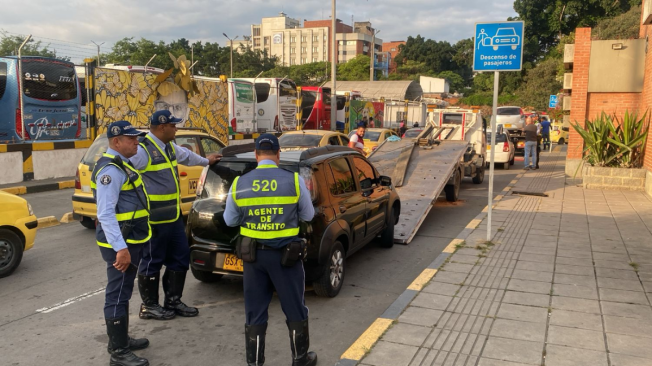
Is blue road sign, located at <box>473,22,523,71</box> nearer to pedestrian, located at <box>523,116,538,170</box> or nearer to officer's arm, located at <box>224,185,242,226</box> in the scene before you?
officer's arm, located at <box>224,185,242,226</box>

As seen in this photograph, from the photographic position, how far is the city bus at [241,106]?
1989 cm

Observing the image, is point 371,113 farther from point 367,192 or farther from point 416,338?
point 416,338

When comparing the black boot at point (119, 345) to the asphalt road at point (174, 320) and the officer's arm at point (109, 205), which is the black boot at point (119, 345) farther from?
the officer's arm at point (109, 205)

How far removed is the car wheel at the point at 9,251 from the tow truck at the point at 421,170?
17.0ft

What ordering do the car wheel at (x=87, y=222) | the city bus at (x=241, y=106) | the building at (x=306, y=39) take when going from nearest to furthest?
the car wheel at (x=87, y=222)
the city bus at (x=241, y=106)
the building at (x=306, y=39)

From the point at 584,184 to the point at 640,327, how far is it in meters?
10.2

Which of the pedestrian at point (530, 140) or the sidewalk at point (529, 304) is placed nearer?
the sidewalk at point (529, 304)

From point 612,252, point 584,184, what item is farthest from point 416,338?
point 584,184

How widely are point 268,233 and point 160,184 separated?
156 centimetres

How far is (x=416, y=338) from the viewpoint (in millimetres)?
4422

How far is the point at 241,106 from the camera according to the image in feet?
66.7

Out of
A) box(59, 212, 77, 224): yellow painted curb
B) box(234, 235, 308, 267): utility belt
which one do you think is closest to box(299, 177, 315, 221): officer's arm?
box(234, 235, 308, 267): utility belt

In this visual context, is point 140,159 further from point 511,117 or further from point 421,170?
point 511,117

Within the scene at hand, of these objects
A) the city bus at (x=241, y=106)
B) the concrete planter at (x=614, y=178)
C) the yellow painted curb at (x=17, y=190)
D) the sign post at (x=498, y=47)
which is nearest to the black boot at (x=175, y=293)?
the sign post at (x=498, y=47)
